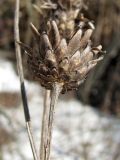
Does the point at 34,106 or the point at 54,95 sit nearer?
the point at 54,95

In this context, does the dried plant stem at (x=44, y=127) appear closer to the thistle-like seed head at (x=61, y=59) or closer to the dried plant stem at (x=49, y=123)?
the dried plant stem at (x=49, y=123)

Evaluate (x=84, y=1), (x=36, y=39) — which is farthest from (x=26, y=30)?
(x=36, y=39)

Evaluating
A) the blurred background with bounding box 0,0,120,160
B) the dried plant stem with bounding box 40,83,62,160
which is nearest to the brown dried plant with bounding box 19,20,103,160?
the dried plant stem with bounding box 40,83,62,160

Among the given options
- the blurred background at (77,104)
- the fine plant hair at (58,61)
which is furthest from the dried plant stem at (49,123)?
the blurred background at (77,104)

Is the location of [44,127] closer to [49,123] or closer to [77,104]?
[49,123]

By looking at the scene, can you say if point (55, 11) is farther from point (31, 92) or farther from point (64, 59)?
point (31, 92)

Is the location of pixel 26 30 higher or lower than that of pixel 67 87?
lower

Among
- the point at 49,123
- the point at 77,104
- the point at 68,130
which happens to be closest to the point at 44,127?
the point at 49,123
